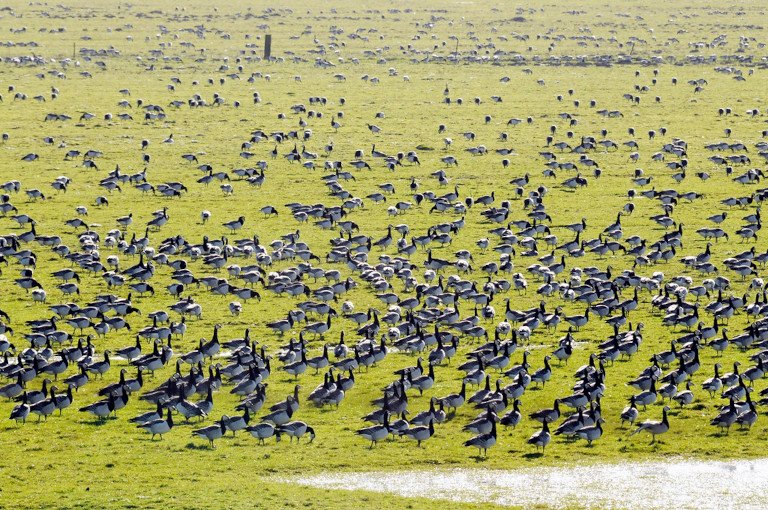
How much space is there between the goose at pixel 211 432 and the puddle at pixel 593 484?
2882 millimetres

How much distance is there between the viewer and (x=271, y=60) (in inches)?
4523

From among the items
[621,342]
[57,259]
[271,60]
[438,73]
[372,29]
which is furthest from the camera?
[372,29]

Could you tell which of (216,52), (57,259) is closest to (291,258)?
(57,259)

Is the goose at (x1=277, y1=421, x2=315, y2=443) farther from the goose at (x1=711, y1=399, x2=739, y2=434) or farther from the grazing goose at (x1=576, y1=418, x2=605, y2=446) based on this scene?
the goose at (x1=711, y1=399, x2=739, y2=434)

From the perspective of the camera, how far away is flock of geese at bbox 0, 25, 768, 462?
3056 cm

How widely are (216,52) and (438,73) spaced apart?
28.2 m

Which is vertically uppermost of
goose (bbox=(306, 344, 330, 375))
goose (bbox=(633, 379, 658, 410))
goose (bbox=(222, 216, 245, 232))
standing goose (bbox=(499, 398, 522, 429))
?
goose (bbox=(633, 379, 658, 410))

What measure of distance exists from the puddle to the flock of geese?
1.63 meters

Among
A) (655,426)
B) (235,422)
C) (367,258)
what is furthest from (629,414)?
(367,258)

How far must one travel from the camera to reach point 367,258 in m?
48.4

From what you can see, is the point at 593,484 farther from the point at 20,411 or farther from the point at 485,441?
the point at 20,411

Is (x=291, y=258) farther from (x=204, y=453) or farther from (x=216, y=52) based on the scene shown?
(x=216, y=52)

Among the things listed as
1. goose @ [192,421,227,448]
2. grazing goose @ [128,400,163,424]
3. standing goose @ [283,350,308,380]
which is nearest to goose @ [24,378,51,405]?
grazing goose @ [128,400,163,424]

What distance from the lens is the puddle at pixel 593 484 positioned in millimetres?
25016
